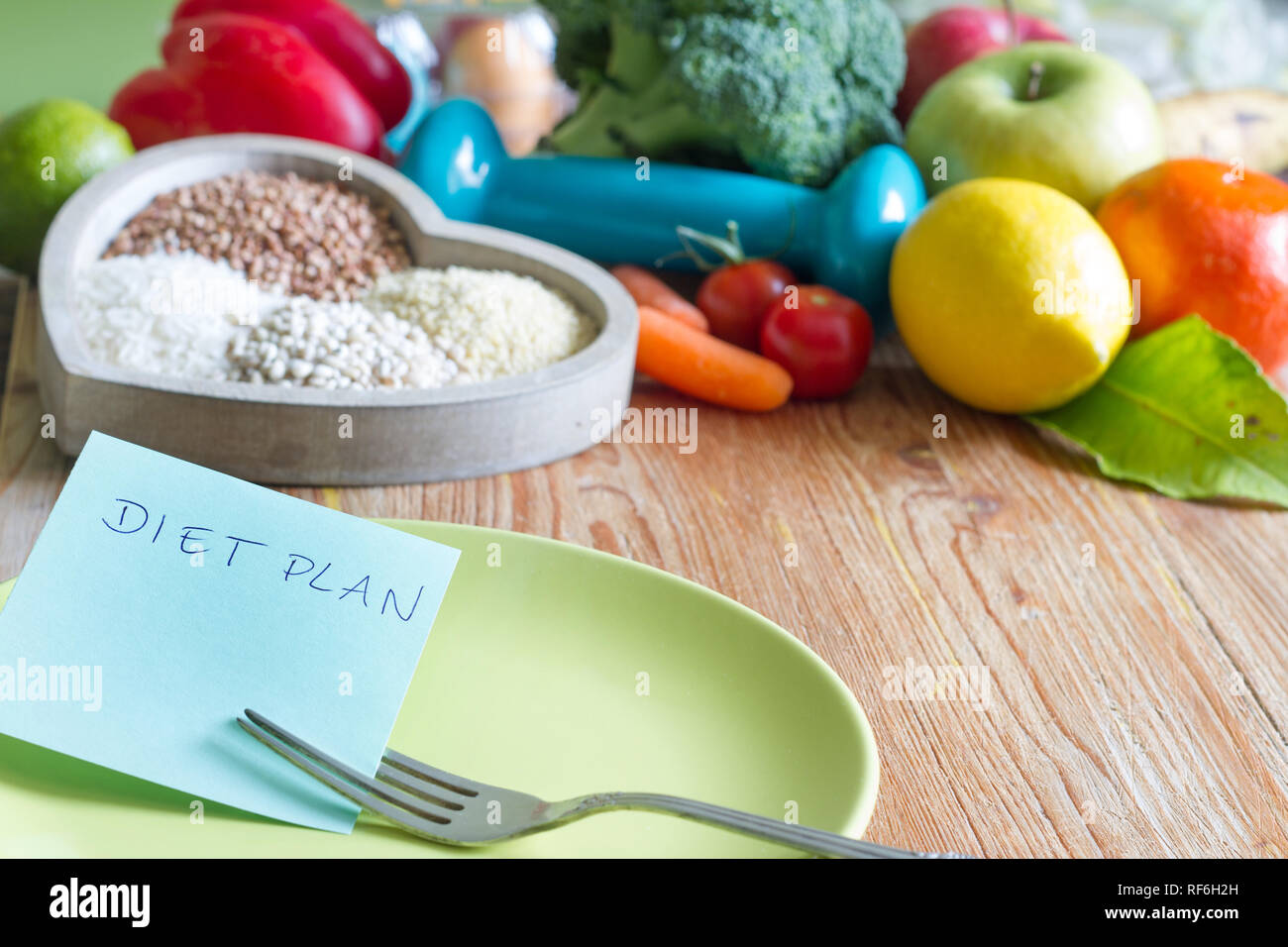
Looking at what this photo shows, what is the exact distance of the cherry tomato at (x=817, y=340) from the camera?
0.90 m

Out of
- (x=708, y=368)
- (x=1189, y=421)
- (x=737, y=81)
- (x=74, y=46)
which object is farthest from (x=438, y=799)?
(x=74, y=46)

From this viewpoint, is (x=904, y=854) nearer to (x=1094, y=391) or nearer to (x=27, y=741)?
(x=27, y=741)

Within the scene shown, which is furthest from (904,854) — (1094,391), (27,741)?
(1094,391)

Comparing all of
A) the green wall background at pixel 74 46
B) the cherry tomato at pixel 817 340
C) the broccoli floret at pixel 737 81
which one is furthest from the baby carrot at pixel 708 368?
the green wall background at pixel 74 46

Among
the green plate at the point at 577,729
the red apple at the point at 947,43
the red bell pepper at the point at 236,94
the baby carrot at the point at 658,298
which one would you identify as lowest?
the baby carrot at the point at 658,298

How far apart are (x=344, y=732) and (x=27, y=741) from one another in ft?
0.37

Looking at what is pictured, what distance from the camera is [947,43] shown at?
4.18 ft

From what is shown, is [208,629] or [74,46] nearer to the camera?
[208,629]

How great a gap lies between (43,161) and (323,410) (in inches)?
17.8

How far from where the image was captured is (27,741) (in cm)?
42

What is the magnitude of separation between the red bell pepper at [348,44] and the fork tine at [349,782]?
3.28 ft

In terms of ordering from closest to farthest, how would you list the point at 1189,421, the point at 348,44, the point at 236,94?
the point at 1189,421 → the point at 236,94 → the point at 348,44

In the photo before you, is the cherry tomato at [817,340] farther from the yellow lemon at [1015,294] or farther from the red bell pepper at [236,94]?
the red bell pepper at [236,94]

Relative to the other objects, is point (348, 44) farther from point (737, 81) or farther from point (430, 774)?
point (430, 774)
